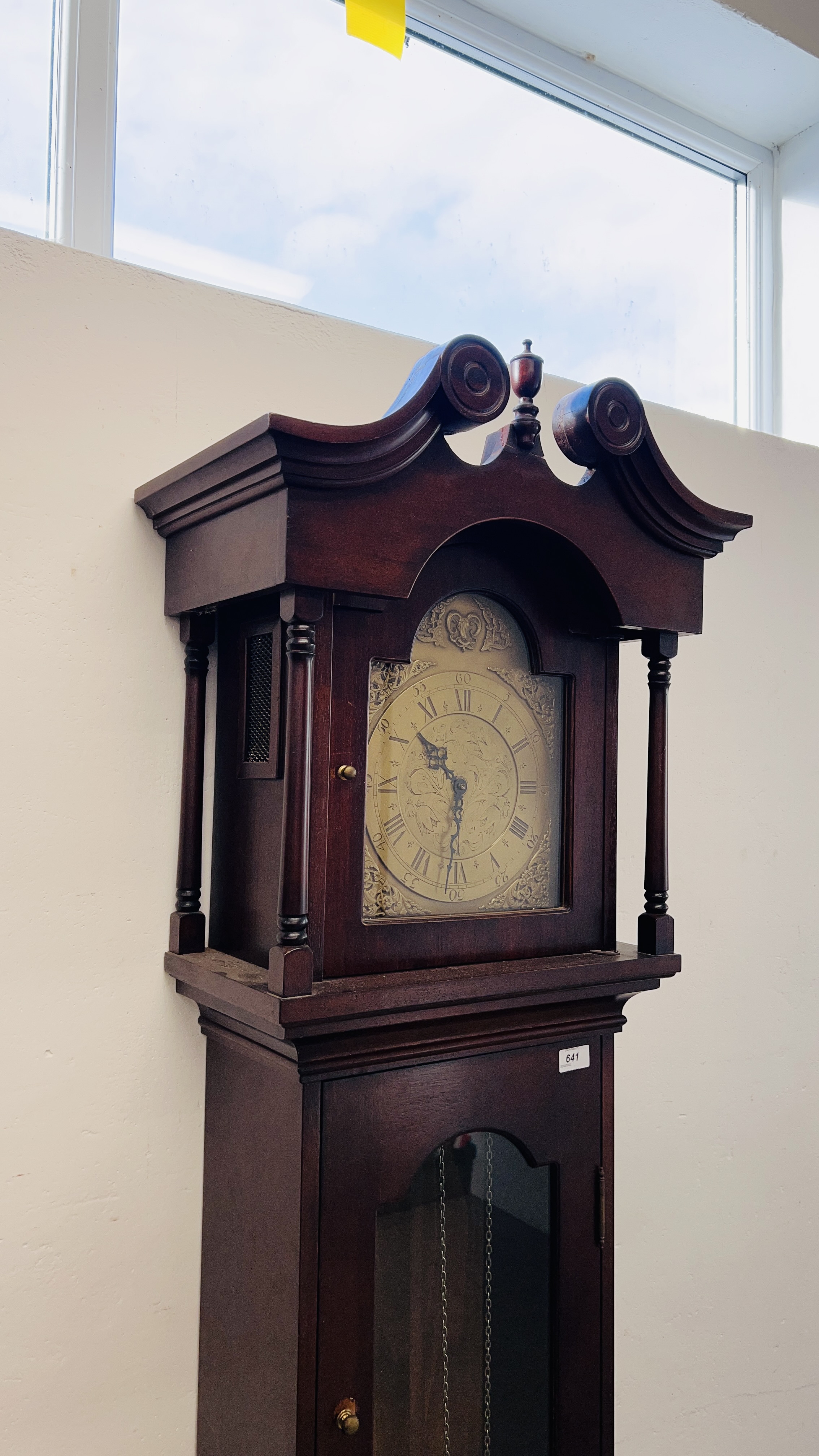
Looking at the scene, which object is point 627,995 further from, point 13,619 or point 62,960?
point 13,619

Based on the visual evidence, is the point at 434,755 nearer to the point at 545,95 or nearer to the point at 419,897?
the point at 419,897

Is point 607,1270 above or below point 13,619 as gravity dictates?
below

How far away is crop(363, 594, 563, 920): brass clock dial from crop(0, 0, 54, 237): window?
2.38 ft

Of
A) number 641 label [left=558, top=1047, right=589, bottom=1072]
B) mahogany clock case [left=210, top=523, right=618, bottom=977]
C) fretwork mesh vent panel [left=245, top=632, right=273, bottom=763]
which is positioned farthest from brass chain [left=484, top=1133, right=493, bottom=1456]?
fretwork mesh vent panel [left=245, top=632, right=273, bottom=763]

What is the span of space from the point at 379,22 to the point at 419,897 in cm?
111

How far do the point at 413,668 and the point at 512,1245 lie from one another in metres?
0.64

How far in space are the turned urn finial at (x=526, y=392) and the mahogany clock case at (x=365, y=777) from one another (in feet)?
→ 0.31

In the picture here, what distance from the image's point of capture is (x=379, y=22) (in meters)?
1.34

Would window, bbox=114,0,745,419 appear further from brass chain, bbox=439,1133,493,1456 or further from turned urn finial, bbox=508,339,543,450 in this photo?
brass chain, bbox=439,1133,493,1456

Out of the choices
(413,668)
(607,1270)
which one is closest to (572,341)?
(413,668)

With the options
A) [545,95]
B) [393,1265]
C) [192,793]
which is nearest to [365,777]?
[192,793]

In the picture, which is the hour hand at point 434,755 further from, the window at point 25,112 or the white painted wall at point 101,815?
the window at point 25,112

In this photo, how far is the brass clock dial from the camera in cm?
105

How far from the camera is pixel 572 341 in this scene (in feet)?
5.79
